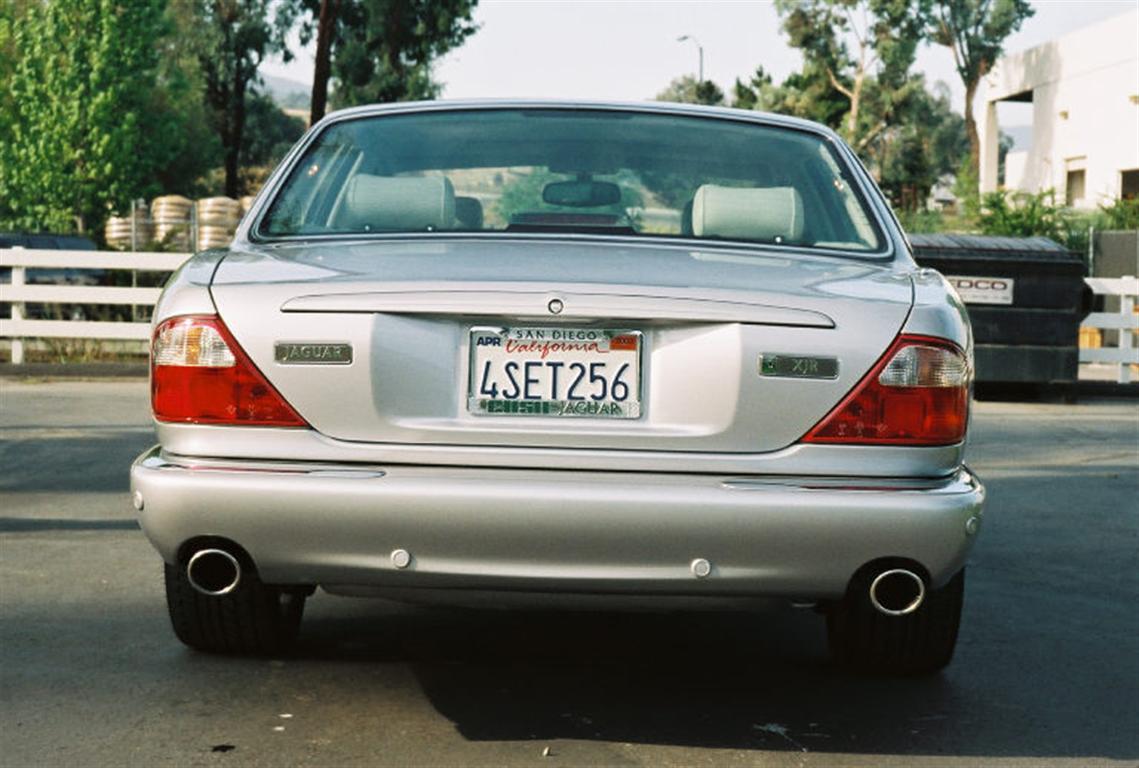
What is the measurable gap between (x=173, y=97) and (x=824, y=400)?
5996 cm

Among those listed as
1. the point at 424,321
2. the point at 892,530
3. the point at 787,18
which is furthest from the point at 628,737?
the point at 787,18

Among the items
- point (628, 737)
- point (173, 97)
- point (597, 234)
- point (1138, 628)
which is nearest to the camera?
point (628, 737)

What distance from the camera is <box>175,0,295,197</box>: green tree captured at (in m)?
60.8

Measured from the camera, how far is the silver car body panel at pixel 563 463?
4.11 m

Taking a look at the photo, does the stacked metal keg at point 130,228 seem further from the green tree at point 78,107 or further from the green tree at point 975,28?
the green tree at point 975,28

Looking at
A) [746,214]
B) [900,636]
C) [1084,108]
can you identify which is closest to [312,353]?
[746,214]

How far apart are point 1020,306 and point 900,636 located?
11450 millimetres

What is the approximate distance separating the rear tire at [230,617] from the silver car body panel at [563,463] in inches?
29.3

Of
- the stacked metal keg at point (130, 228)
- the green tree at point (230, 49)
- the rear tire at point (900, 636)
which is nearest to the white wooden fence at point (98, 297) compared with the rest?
the rear tire at point (900, 636)

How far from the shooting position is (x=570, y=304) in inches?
163

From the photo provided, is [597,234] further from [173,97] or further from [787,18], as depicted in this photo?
[787,18]

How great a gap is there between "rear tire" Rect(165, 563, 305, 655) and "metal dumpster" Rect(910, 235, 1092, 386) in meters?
11.5

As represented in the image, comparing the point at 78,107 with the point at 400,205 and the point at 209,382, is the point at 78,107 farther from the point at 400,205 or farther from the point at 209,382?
the point at 209,382

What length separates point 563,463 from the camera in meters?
4.16
